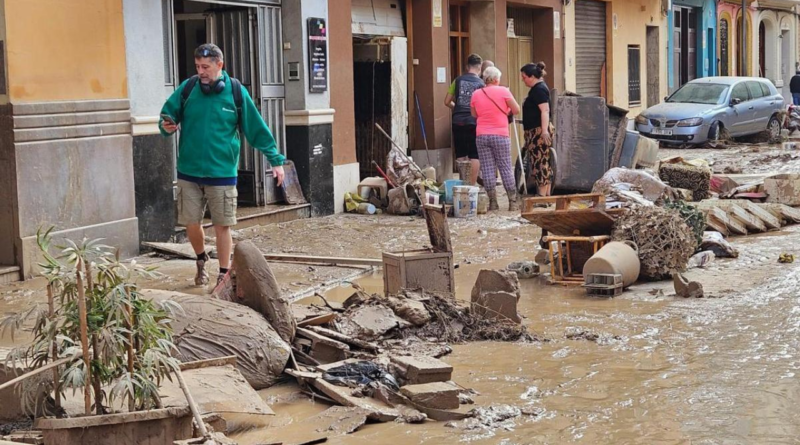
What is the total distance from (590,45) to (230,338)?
1893 cm

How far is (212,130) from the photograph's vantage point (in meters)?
8.16

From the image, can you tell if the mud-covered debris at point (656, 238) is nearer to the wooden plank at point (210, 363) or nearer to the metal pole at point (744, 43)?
the wooden plank at point (210, 363)

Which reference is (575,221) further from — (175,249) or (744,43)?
(744,43)

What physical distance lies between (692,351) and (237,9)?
7468 millimetres

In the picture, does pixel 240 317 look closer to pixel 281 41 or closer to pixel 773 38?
pixel 281 41

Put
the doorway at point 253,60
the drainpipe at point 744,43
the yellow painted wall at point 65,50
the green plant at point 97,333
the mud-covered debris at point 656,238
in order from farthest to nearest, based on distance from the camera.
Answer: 1. the drainpipe at point 744,43
2. the doorway at point 253,60
3. the mud-covered debris at point 656,238
4. the yellow painted wall at point 65,50
5. the green plant at point 97,333

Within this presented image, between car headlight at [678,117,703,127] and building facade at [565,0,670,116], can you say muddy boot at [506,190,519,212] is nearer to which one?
building facade at [565,0,670,116]

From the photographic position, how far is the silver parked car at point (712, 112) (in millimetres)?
23969

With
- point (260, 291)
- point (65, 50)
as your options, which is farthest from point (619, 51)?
point (260, 291)

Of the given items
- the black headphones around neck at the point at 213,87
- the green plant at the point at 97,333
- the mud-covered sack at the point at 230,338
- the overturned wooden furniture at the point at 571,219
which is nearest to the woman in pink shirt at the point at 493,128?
the overturned wooden furniture at the point at 571,219

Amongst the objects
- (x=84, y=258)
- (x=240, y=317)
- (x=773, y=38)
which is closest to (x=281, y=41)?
(x=240, y=317)

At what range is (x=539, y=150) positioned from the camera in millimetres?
14188

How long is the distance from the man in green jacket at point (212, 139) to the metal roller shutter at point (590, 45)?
1566 cm

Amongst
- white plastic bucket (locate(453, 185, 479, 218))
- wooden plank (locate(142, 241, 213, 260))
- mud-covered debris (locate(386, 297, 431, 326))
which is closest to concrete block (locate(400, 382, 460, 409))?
mud-covered debris (locate(386, 297, 431, 326))
